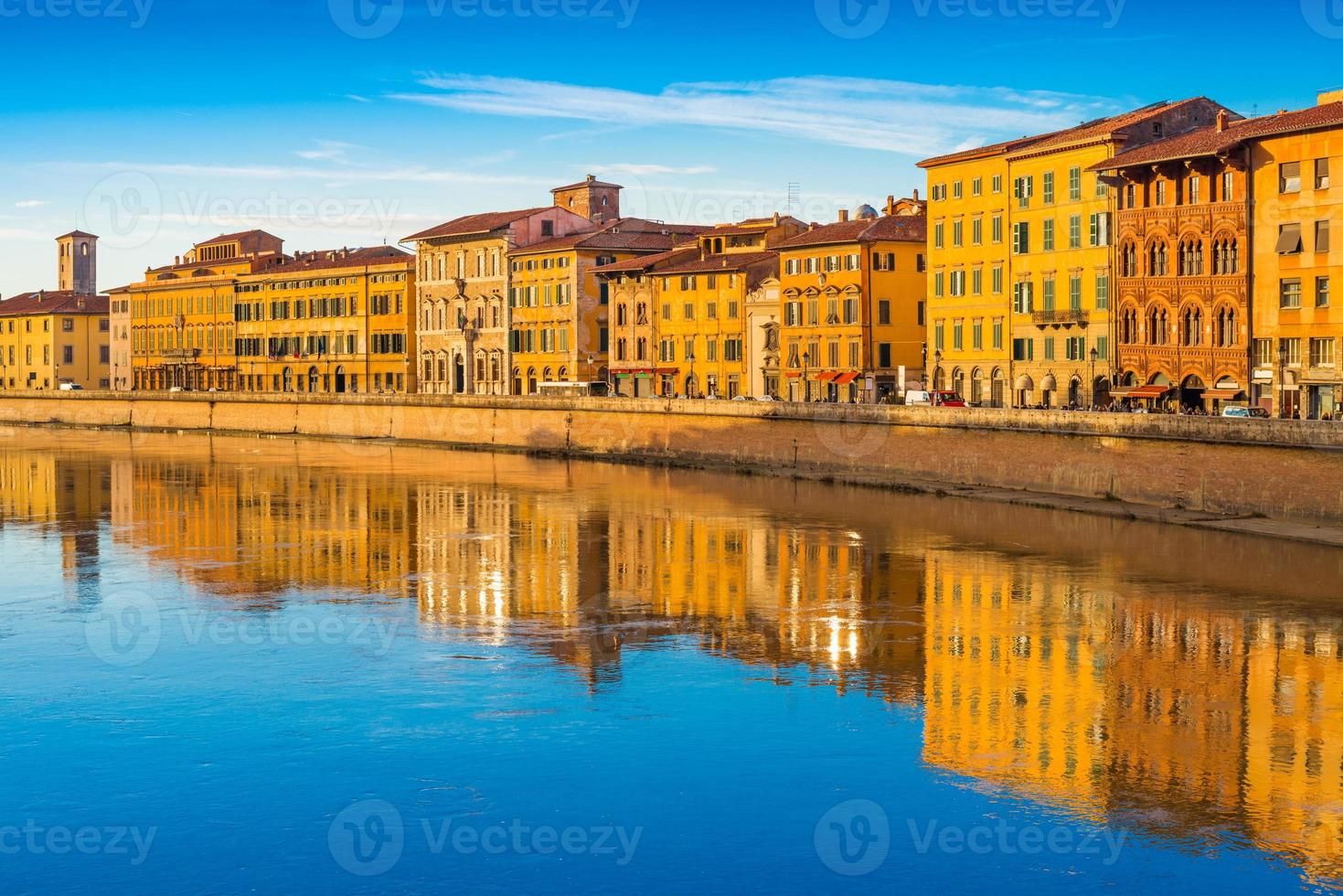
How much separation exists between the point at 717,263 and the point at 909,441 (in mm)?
33012

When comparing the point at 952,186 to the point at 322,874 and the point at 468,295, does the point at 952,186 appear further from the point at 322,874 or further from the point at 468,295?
the point at 322,874

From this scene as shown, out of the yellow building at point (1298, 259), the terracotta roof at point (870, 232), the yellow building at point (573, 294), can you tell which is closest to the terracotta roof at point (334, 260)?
the yellow building at point (573, 294)

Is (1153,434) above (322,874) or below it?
above

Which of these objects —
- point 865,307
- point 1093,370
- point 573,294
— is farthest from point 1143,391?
point 573,294

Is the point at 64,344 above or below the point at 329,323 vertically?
below

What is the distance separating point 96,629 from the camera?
103 ft

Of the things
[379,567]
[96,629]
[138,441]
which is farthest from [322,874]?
[138,441]

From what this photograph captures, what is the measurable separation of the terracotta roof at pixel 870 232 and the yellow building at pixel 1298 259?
23850mm

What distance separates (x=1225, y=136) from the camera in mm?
56438

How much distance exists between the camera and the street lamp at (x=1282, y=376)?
55.3 m

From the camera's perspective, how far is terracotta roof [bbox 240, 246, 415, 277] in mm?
117625

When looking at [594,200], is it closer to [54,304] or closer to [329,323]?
[329,323]

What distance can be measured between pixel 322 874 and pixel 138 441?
85088 mm

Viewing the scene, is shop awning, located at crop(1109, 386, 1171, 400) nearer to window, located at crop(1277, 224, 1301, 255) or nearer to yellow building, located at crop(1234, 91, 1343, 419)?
yellow building, located at crop(1234, 91, 1343, 419)
